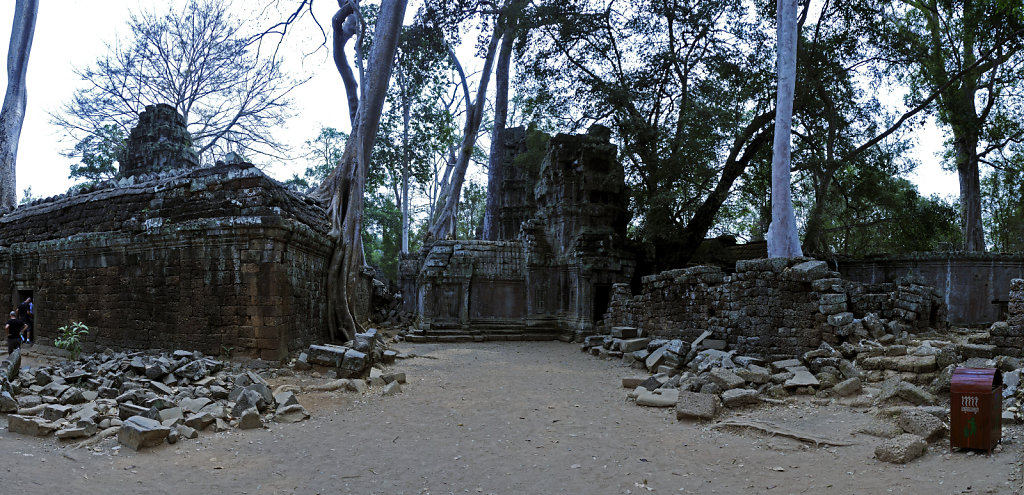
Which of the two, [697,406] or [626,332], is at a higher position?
[626,332]

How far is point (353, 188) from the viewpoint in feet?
40.8

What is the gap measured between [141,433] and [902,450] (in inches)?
233

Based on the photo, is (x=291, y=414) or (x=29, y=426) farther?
(x=291, y=414)

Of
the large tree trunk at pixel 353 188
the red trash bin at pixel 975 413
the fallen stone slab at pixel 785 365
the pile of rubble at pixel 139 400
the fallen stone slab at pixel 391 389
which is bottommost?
the fallen stone slab at pixel 391 389

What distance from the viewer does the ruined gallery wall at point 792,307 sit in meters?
8.37

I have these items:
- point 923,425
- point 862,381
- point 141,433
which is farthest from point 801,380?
point 141,433

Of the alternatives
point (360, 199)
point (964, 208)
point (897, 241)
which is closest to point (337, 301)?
point (360, 199)

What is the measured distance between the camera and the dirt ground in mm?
4078

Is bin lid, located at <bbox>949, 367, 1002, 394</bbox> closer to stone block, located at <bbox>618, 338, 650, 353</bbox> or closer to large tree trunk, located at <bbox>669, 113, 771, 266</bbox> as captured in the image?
stone block, located at <bbox>618, 338, 650, 353</bbox>

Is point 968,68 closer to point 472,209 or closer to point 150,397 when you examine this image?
point 150,397

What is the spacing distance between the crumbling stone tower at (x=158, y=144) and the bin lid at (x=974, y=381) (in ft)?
53.5

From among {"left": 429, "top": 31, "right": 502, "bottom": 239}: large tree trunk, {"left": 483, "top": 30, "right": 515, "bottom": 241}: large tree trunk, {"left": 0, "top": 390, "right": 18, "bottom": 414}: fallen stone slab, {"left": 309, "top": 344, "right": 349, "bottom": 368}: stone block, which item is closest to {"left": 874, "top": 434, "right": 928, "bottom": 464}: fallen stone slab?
{"left": 309, "top": 344, "right": 349, "bottom": 368}: stone block

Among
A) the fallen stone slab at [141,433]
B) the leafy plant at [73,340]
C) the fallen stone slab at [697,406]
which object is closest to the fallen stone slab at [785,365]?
the fallen stone slab at [697,406]

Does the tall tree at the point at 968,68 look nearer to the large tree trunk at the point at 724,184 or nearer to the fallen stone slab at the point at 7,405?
the large tree trunk at the point at 724,184
